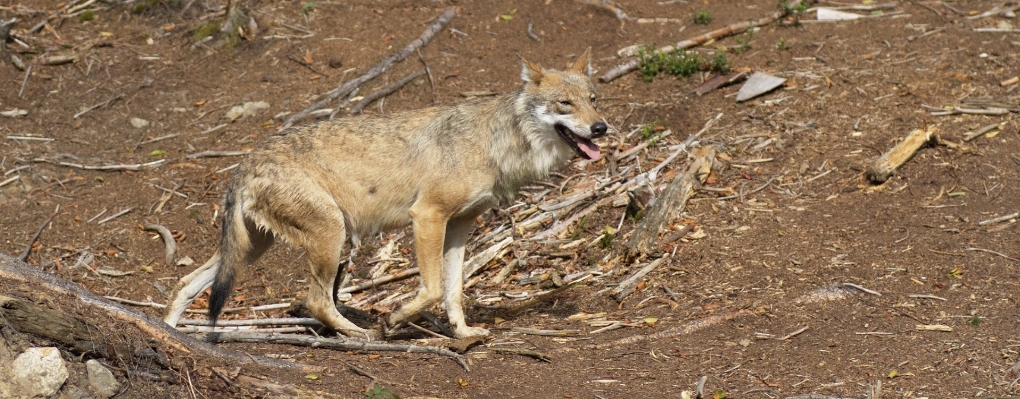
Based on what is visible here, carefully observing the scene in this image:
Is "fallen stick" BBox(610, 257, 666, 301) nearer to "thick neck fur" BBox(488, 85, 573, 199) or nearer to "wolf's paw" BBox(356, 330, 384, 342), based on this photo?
"thick neck fur" BBox(488, 85, 573, 199)

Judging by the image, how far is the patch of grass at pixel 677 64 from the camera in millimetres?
12164

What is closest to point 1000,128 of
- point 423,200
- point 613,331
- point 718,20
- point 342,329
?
point 718,20

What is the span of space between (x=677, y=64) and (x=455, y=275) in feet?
17.5

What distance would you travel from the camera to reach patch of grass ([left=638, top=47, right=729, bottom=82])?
12164mm

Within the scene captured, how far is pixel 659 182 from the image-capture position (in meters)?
10.3

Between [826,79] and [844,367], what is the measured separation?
18.7 feet

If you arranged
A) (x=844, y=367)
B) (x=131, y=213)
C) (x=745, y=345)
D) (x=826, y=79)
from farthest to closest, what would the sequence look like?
(x=826, y=79), (x=131, y=213), (x=745, y=345), (x=844, y=367)

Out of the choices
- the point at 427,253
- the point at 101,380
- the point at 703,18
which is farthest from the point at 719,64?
the point at 101,380

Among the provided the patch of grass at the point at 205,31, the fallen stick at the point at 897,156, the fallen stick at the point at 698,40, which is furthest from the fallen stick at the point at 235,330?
the patch of grass at the point at 205,31

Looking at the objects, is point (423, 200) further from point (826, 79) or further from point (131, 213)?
point (826, 79)

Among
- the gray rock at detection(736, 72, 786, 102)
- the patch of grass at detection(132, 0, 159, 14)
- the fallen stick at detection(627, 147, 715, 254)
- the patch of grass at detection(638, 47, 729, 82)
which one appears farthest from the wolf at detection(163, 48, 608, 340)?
the patch of grass at detection(132, 0, 159, 14)

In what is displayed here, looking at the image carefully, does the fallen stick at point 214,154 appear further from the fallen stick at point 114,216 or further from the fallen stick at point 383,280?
the fallen stick at point 383,280

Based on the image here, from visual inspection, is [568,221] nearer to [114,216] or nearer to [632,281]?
[632,281]

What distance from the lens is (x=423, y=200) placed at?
7930 mm
